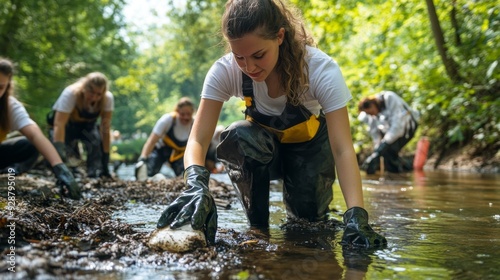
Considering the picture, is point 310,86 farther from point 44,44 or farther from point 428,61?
point 44,44

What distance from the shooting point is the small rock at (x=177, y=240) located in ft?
7.07

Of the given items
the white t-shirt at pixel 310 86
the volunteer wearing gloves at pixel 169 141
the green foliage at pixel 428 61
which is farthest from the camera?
the green foliage at pixel 428 61

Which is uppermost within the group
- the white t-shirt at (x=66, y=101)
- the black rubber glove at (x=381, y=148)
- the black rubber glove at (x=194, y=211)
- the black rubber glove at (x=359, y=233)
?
the white t-shirt at (x=66, y=101)

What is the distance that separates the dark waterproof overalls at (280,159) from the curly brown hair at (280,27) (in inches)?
8.9

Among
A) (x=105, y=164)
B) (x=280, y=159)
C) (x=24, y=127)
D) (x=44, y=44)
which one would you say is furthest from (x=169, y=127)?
(x=44, y=44)

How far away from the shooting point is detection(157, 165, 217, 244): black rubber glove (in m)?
2.31

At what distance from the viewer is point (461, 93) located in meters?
9.31

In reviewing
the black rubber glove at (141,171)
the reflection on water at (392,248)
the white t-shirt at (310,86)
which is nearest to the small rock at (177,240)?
the reflection on water at (392,248)

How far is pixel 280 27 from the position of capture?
273cm

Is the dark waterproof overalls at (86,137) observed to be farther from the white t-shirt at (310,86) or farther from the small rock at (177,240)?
the small rock at (177,240)

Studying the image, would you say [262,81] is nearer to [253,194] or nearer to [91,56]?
[253,194]

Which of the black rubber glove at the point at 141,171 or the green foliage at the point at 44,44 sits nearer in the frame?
the black rubber glove at the point at 141,171

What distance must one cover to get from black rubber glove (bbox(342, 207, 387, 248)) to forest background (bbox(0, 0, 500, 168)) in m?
4.37

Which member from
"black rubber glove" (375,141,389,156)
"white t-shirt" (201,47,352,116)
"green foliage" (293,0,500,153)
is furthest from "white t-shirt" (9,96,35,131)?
"green foliage" (293,0,500,153)
